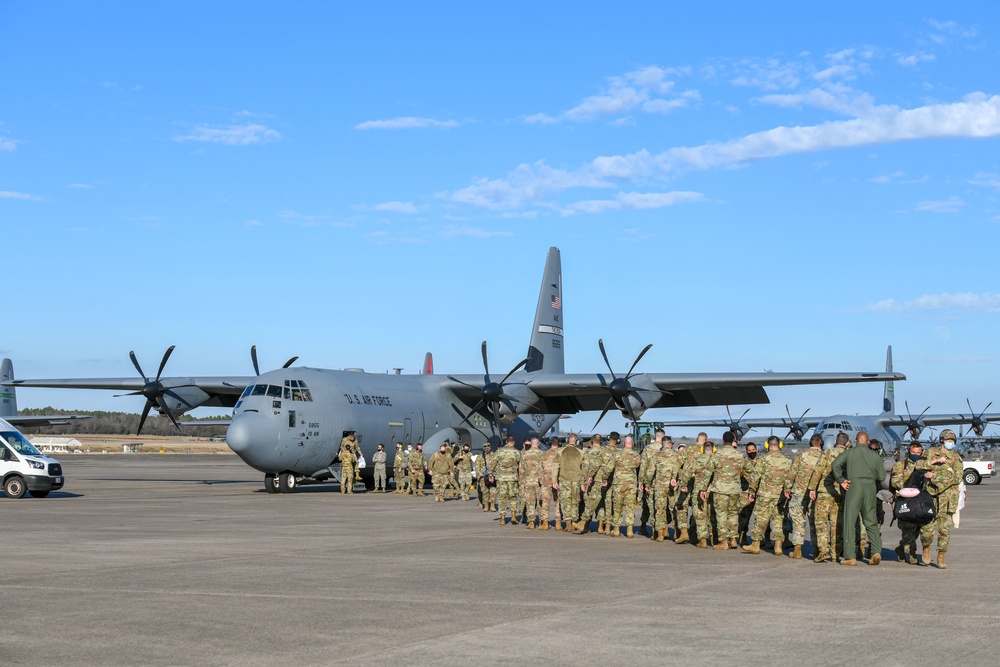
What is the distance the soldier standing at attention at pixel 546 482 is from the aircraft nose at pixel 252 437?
1058 cm

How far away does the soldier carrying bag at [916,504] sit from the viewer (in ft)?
44.2

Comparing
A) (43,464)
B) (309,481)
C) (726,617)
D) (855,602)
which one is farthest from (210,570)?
(309,481)

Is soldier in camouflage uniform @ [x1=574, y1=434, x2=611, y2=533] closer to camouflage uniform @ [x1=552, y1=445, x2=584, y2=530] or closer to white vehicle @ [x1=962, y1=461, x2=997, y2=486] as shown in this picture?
camouflage uniform @ [x1=552, y1=445, x2=584, y2=530]

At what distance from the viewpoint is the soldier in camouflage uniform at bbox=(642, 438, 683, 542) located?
54.8 ft

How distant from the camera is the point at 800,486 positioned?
14.9m

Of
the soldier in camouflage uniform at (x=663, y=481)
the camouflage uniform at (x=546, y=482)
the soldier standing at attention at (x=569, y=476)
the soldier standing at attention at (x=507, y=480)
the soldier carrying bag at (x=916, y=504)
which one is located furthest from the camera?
the soldier standing at attention at (x=507, y=480)

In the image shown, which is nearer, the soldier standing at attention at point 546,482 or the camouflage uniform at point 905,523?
the camouflage uniform at point 905,523

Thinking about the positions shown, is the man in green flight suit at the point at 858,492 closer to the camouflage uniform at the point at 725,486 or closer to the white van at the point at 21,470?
the camouflage uniform at the point at 725,486

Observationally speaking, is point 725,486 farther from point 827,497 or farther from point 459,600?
point 459,600

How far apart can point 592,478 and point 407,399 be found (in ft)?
54.4

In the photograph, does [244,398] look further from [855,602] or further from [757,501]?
[855,602]

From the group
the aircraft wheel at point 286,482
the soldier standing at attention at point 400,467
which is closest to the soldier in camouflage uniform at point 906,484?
the aircraft wheel at point 286,482

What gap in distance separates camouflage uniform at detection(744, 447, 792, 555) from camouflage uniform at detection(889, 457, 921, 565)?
1.35 m

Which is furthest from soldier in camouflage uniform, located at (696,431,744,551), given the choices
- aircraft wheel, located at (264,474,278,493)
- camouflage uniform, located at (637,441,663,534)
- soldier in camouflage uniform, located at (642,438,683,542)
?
aircraft wheel, located at (264,474,278,493)
